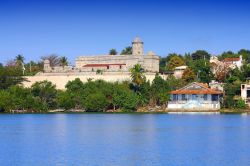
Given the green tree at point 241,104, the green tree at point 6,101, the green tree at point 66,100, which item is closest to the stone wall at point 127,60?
the green tree at point 66,100

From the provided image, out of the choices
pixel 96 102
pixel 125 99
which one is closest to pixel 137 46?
pixel 125 99

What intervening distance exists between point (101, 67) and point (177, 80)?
9907 millimetres

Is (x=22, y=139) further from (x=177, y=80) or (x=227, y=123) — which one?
(x=177, y=80)

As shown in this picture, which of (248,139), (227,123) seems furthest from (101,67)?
(248,139)

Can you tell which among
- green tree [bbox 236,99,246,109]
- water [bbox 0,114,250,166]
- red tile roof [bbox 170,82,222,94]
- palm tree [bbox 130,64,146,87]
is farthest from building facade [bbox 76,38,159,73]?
water [bbox 0,114,250,166]

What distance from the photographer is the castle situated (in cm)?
7181

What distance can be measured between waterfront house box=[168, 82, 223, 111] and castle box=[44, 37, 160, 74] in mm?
8134

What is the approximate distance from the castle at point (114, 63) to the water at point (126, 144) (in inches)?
1076

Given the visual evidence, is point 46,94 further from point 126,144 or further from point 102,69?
point 126,144

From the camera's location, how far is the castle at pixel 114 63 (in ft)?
236

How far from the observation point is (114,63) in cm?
7488

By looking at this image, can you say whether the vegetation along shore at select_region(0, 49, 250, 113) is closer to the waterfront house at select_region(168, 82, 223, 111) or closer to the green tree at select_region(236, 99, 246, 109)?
the green tree at select_region(236, 99, 246, 109)

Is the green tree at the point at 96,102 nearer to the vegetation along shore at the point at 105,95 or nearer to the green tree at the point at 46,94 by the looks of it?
the vegetation along shore at the point at 105,95

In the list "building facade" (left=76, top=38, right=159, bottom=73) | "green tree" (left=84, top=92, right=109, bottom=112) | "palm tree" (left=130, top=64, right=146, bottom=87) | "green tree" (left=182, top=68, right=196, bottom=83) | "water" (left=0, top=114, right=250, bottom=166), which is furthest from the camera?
"building facade" (left=76, top=38, right=159, bottom=73)
